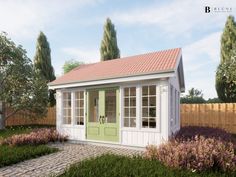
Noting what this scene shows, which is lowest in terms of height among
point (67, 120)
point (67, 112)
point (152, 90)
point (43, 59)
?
point (67, 120)

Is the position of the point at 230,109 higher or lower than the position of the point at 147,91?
lower

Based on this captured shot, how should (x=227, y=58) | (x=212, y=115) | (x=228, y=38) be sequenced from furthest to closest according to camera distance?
(x=228, y=38) < (x=227, y=58) < (x=212, y=115)

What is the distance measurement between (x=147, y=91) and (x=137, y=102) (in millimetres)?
595

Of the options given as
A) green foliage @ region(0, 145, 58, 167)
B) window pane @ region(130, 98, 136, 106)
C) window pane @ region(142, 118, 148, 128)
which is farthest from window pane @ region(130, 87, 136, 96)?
green foliage @ region(0, 145, 58, 167)

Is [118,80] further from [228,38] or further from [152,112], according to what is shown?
[228,38]

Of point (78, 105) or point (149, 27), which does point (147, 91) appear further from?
Answer: point (78, 105)

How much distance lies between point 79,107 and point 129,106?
3149 mm

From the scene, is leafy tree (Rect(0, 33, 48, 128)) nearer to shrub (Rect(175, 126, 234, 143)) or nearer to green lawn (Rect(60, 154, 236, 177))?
shrub (Rect(175, 126, 234, 143))

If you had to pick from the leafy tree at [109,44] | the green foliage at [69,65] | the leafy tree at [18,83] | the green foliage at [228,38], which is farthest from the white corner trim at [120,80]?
the green foliage at [69,65]

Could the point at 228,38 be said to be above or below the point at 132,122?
above

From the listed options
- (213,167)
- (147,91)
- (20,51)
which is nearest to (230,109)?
(147,91)

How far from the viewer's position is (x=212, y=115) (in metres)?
17.7

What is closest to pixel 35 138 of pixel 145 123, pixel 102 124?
pixel 102 124

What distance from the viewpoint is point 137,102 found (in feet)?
32.2
